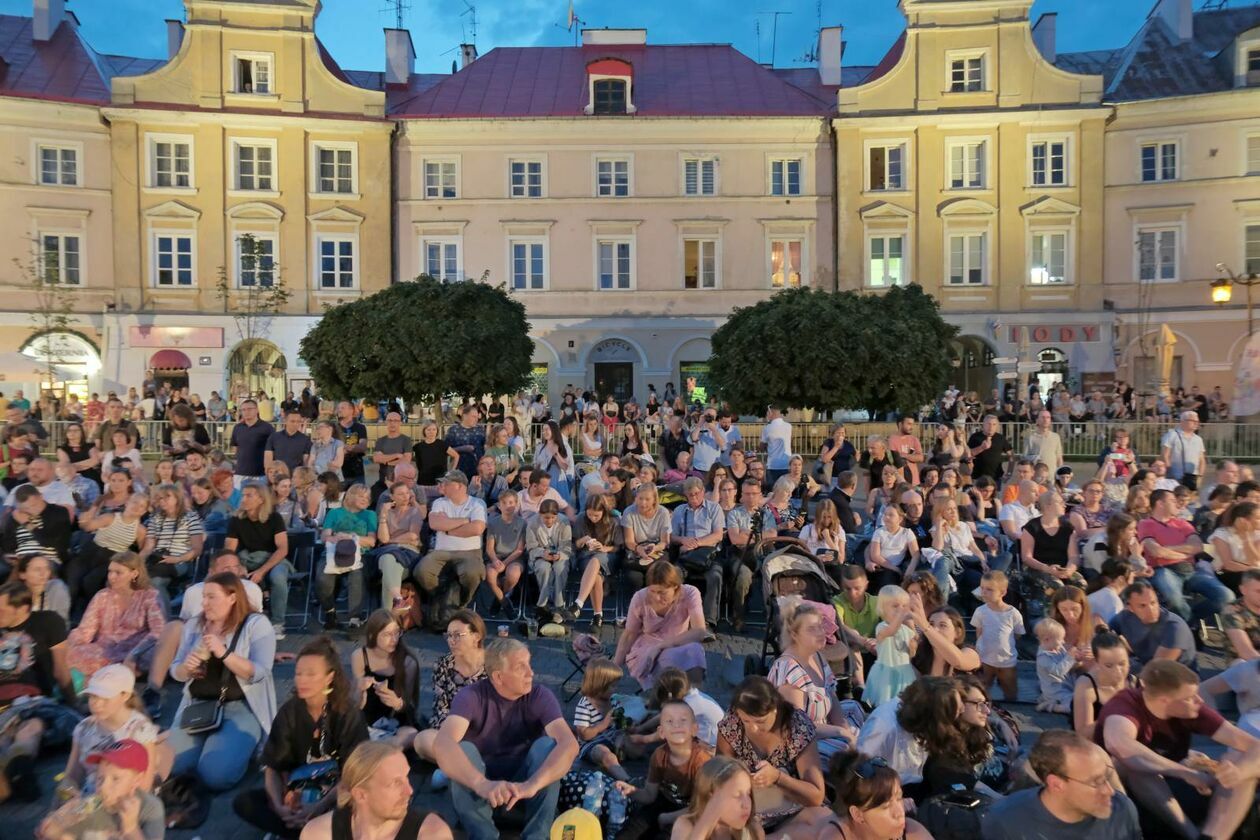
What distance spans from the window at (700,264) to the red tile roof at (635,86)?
4743mm

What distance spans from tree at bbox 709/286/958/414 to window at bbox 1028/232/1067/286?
13.4 m

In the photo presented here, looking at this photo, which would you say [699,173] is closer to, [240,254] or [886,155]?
[886,155]

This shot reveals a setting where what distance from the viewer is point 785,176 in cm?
3450

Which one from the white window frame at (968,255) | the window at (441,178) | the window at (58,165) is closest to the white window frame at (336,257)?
the window at (441,178)

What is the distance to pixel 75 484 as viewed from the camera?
11.2m

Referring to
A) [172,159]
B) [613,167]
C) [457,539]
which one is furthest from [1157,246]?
[172,159]

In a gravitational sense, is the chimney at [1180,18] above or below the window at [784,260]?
above

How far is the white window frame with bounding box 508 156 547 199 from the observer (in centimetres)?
3425

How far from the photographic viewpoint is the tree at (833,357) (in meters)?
21.3

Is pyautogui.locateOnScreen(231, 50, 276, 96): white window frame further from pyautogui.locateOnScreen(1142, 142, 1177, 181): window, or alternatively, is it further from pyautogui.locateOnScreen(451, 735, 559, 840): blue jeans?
pyautogui.locateOnScreen(451, 735, 559, 840): blue jeans

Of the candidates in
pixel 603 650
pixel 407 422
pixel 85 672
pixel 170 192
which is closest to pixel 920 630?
pixel 603 650

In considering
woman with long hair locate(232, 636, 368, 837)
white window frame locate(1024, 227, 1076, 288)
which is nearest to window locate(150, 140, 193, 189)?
white window frame locate(1024, 227, 1076, 288)

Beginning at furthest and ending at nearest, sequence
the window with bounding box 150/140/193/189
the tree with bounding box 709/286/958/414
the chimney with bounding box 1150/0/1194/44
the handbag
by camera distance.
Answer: the chimney with bounding box 1150/0/1194/44 < the window with bounding box 150/140/193/189 < the tree with bounding box 709/286/958/414 < the handbag

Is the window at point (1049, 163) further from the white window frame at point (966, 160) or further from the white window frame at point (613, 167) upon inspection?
the white window frame at point (613, 167)
